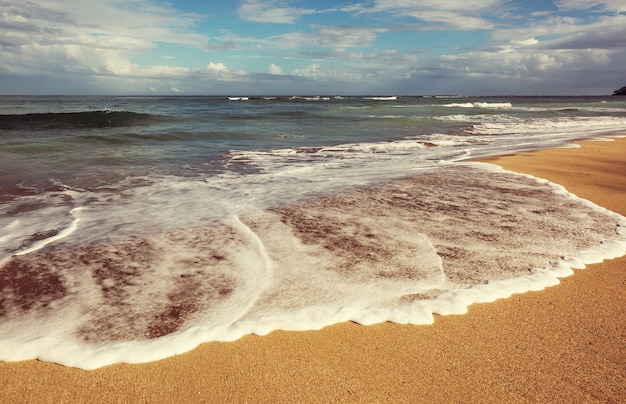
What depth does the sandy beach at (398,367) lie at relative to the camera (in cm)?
210

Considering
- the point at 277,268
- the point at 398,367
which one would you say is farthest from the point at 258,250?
the point at 398,367

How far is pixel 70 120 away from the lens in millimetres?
21000

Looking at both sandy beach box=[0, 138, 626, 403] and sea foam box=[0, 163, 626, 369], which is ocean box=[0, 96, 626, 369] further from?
sandy beach box=[0, 138, 626, 403]

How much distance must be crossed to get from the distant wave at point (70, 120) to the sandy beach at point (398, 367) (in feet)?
66.3

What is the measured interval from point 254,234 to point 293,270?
1.04 meters

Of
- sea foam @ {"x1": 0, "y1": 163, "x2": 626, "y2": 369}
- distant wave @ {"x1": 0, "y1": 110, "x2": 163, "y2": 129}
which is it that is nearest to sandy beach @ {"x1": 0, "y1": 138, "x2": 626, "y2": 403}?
sea foam @ {"x1": 0, "y1": 163, "x2": 626, "y2": 369}

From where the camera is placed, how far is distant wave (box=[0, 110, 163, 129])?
19.0m

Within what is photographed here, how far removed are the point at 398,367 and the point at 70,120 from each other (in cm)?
2344

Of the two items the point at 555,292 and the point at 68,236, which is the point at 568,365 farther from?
the point at 68,236

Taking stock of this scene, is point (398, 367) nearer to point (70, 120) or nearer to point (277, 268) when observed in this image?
point (277, 268)

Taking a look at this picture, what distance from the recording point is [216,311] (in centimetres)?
286

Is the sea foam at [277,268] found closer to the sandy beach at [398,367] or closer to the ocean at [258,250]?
the ocean at [258,250]

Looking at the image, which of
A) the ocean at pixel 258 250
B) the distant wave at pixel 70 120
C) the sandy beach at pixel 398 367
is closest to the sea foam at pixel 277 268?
the ocean at pixel 258 250

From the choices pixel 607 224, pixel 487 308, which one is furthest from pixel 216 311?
pixel 607 224
